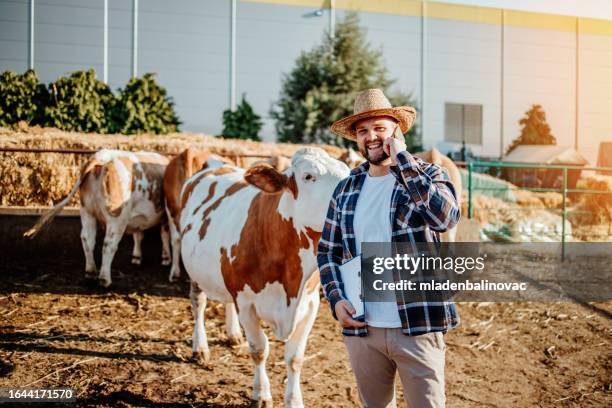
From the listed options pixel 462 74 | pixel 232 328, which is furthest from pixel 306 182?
pixel 462 74

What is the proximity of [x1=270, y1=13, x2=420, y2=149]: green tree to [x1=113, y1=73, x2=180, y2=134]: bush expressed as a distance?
4976mm

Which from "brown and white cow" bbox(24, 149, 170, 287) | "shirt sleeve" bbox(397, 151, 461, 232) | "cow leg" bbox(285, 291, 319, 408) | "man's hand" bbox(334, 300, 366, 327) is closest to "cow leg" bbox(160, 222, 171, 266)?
"brown and white cow" bbox(24, 149, 170, 287)

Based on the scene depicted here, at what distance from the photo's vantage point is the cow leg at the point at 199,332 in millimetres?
4566

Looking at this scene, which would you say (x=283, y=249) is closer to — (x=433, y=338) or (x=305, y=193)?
(x=305, y=193)

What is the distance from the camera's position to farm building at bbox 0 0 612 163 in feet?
63.1

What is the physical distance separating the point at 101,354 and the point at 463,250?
356 cm

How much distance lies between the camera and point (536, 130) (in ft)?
80.9

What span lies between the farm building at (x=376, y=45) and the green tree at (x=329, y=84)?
2045mm

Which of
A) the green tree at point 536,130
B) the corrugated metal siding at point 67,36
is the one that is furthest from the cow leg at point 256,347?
the green tree at point 536,130

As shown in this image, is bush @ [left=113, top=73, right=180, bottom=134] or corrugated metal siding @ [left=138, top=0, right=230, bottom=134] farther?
corrugated metal siding @ [left=138, top=0, right=230, bottom=134]

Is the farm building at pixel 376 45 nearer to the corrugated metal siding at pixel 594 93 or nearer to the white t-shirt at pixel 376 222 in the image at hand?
the corrugated metal siding at pixel 594 93

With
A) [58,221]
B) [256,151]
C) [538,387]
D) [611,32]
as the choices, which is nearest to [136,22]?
[256,151]

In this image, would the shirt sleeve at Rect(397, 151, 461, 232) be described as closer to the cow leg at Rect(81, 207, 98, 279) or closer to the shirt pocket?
the shirt pocket

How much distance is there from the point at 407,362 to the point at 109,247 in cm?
537
